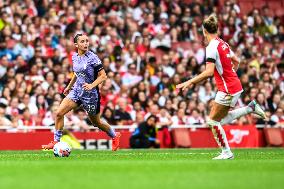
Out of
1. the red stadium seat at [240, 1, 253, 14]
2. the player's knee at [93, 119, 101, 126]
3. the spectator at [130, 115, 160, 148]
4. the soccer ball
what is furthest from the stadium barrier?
the red stadium seat at [240, 1, 253, 14]

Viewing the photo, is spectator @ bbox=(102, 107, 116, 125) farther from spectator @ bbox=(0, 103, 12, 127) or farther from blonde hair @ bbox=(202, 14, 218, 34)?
blonde hair @ bbox=(202, 14, 218, 34)

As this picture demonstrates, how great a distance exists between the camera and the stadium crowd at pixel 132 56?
26469 mm

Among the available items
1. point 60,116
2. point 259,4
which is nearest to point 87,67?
point 60,116

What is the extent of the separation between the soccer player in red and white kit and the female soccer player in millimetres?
2858

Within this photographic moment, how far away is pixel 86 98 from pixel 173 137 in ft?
26.0

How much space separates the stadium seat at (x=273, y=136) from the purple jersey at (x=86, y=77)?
9.66 metres

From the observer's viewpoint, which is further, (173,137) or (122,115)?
(122,115)

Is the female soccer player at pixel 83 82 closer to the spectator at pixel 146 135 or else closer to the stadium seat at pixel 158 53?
the spectator at pixel 146 135

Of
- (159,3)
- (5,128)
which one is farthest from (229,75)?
(159,3)

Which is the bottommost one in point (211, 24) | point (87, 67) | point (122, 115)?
point (122, 115)

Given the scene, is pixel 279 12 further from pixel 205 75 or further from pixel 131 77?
pixel 205 75

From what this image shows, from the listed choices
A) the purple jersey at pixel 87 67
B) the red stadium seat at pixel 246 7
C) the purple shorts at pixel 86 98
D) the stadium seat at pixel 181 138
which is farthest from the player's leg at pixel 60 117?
the red stadium seat at pixel 246 7

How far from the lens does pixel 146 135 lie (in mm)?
25500

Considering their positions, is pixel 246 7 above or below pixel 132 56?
above
